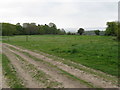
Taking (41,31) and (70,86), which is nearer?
(70,86)

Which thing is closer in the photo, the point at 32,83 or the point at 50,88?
the point at 50,88

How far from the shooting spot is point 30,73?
870 centimetres

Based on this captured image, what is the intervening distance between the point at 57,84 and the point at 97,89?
1706mm

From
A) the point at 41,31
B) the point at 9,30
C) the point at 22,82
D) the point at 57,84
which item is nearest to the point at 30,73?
the point at 22,82

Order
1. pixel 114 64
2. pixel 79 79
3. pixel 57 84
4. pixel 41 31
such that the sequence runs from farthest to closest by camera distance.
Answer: pixel 41 31, pixel 114 64, pixel 79 79, pixel 57 84

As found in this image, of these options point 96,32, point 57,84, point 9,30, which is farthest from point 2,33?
point 96,32

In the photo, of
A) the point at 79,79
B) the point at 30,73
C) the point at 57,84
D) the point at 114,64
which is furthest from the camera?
the point at 114,64

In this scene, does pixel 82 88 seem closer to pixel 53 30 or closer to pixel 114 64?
pixel 114 64

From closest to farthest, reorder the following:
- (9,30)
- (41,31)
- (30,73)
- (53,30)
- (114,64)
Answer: (30,73) < (114,64) < (9,30) < (41,31) < (53,30)

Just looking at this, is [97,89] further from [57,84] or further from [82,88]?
[57,84]

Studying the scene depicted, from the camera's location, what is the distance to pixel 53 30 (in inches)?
3836

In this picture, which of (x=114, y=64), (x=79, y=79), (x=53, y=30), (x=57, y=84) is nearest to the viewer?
(x=57, y=84)

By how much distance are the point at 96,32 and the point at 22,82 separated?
95171 mm

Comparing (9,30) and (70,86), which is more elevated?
(9,30)
